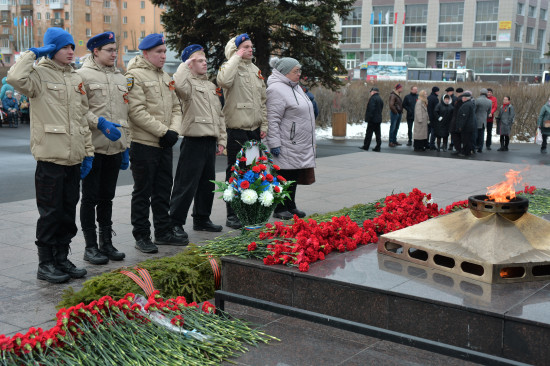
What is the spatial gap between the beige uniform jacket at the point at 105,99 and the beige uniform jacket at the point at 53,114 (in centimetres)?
33

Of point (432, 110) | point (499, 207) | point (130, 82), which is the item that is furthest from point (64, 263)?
point (432, 110)

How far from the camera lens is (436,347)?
11.3ft

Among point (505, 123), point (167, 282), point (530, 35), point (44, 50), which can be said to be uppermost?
point (530, 35)

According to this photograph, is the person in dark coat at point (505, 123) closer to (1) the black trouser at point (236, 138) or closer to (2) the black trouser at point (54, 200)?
(1) the black trouser at point (236, 138)

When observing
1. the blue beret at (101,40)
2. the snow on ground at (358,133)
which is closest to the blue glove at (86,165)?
the blue beret at (101,40)

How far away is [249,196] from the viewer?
5785 millimetres

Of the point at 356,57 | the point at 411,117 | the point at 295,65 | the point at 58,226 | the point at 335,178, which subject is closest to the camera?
the point at 58,226

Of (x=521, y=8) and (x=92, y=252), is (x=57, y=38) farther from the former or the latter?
(x=521, y=8)

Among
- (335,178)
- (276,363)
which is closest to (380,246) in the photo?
(276,363)

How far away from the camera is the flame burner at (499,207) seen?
13.5ft

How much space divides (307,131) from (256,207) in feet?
6.56

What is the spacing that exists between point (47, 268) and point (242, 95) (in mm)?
3046

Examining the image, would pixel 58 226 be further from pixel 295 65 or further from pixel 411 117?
pixel 411 117

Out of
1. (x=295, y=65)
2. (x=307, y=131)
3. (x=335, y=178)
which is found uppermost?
(x=295, y=65)
